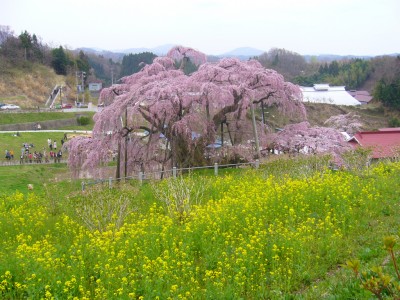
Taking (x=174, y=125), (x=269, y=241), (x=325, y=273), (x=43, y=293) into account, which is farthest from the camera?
(x=174, y=125)

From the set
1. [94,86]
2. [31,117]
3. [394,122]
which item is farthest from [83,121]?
[394,122]

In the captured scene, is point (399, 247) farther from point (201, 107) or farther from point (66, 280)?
point (201, 107)

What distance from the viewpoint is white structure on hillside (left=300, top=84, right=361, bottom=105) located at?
74.1m

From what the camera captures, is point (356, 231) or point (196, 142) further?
point (196, 142)

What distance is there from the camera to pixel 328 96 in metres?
76.6

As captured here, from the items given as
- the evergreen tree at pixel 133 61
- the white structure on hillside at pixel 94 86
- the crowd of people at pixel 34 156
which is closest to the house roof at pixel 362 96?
the evergreen tree at pixel 133 61

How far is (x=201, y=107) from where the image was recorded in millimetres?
18391

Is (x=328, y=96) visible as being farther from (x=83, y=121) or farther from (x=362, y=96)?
(x=83, y=121)

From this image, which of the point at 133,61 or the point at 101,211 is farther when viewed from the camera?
the point at 133,61

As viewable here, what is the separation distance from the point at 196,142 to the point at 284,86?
4888 mm

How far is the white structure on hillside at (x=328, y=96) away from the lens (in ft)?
243

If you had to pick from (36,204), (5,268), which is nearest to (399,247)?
(5,268)

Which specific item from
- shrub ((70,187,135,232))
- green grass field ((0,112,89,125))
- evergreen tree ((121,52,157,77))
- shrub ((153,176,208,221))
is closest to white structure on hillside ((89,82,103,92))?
evergreen tree ((121,52,157,77))

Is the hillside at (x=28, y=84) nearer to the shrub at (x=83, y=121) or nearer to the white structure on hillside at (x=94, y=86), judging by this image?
the white structure on hillside at (x=94, y=86)
